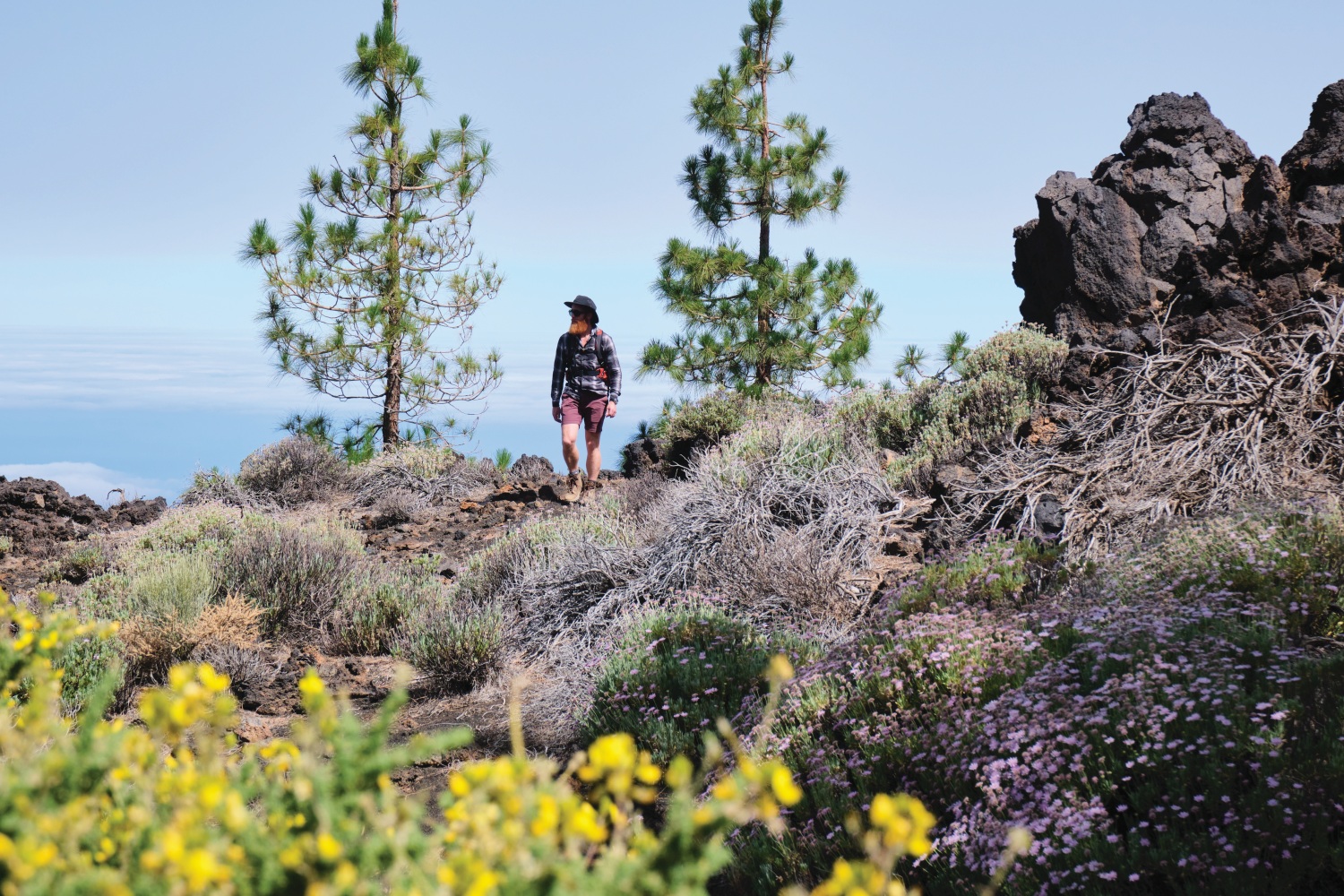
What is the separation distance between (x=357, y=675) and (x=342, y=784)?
554cm

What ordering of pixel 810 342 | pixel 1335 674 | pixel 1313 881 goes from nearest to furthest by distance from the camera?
pixel 1313 881 < pixel 1335 674 < pixel 810 342

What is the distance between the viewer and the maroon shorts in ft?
40.1

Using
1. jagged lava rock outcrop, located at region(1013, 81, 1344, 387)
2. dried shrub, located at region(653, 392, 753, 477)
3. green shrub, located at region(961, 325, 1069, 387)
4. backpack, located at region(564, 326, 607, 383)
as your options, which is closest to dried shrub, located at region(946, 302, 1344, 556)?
jagged lava rock outcrop, located at region(1013, 81, 1344, 387)

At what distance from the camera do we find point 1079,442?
23.4ft

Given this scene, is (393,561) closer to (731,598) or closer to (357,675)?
(357,675)

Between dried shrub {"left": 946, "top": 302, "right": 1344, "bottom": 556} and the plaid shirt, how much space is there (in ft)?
19.0

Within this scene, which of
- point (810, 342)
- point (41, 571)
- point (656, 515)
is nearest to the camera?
point (656, 515)

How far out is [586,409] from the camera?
40.4 ft

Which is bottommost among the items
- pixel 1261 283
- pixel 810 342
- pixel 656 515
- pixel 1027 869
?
pixel 1027 869

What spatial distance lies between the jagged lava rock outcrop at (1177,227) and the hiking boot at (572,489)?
5.53 metres

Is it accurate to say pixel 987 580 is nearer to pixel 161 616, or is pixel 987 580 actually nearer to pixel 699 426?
pixel 161 616

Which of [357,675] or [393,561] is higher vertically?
[393,561]

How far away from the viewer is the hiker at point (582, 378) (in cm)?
1212

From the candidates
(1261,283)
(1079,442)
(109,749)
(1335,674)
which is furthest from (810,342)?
(109,749)
